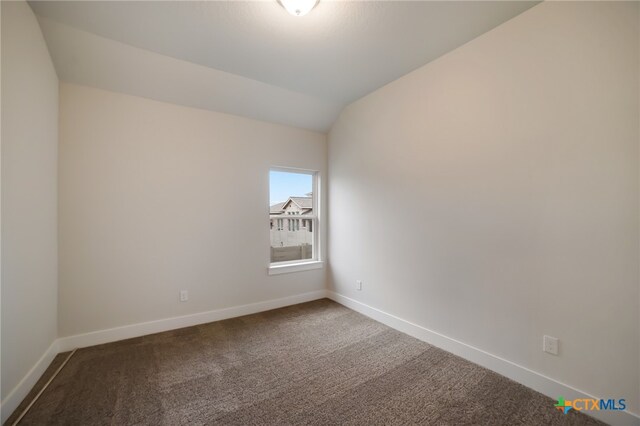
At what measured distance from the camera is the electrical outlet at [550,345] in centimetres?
174

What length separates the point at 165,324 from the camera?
2.73 meters

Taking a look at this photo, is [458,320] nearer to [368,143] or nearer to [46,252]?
[368,143]

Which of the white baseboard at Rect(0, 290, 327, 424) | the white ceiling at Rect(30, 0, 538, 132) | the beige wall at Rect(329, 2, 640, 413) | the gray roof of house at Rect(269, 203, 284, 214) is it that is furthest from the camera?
the gray roof of house at Rect(269, 203, 284, 214)

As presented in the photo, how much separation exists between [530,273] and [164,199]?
3313mm

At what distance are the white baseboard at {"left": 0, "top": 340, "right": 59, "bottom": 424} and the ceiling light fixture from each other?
2.93 m

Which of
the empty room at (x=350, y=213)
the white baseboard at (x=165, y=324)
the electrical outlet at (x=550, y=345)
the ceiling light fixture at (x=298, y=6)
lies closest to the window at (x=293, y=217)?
the empty room at (x=350, y=213)

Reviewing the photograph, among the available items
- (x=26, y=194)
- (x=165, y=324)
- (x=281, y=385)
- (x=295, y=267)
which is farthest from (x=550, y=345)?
(x=26, y=194)

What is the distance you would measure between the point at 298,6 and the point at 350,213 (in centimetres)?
226

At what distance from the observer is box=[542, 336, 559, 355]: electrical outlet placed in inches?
68.6

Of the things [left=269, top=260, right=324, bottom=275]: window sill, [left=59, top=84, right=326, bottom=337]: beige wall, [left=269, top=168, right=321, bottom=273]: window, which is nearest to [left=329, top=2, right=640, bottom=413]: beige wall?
[left=269, top=260, right=324, bottom=275]: window sill

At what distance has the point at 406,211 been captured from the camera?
2707 mm

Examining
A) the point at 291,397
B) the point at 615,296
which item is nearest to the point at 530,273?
the point at 615,296

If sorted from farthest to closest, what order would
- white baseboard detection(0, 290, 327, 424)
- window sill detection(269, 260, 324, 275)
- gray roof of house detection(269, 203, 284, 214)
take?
gray roof of house detection(269, 203, 284, 214) < window sill detection(269, 260, 324, 275) < white baseboard detection(0, 290, 327, 424)

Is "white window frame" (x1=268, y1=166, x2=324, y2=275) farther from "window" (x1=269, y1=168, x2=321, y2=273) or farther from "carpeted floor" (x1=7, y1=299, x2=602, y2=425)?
"carpeted floor" (x1=7, y1=299, x2=602, y2=425)
